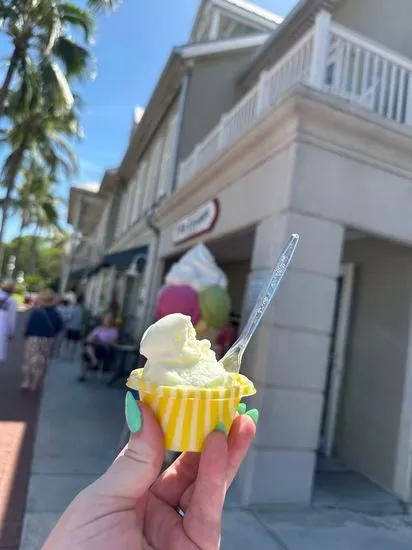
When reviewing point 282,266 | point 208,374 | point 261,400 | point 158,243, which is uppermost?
point 158,243

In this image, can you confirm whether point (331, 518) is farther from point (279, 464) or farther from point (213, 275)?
point (213, 275)

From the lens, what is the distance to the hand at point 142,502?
1234 millimetres

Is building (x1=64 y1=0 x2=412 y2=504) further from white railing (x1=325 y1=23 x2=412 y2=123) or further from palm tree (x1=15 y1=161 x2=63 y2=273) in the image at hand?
palm tree (x1=15 y1=161 x2=63 y2=273)

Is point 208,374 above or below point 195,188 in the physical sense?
below

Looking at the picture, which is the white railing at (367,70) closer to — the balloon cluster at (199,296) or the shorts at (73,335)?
the balloon cluster at (199,296)

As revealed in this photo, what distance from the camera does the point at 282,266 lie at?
1.64 m

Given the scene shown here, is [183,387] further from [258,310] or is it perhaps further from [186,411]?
[258,310]

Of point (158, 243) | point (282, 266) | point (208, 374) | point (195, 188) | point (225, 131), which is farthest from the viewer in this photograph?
point (158, 243)

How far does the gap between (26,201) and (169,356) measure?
117 ft

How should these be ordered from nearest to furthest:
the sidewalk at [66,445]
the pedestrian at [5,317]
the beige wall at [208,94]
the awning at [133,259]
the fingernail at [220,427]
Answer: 1. the fingernail at [220,427]
2. the sidewalk at [66,445]
3. the pedestrian at [5,317]
4. the beige wall at [208,94]
5. the awning at [133,259]

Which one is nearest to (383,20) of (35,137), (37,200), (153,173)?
(153,173)

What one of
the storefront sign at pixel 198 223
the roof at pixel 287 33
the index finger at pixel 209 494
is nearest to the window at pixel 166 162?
the roof at pixel 287 33

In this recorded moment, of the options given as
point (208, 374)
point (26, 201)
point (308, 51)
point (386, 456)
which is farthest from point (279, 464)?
point (26, 201)

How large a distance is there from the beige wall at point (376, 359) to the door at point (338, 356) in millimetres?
87
